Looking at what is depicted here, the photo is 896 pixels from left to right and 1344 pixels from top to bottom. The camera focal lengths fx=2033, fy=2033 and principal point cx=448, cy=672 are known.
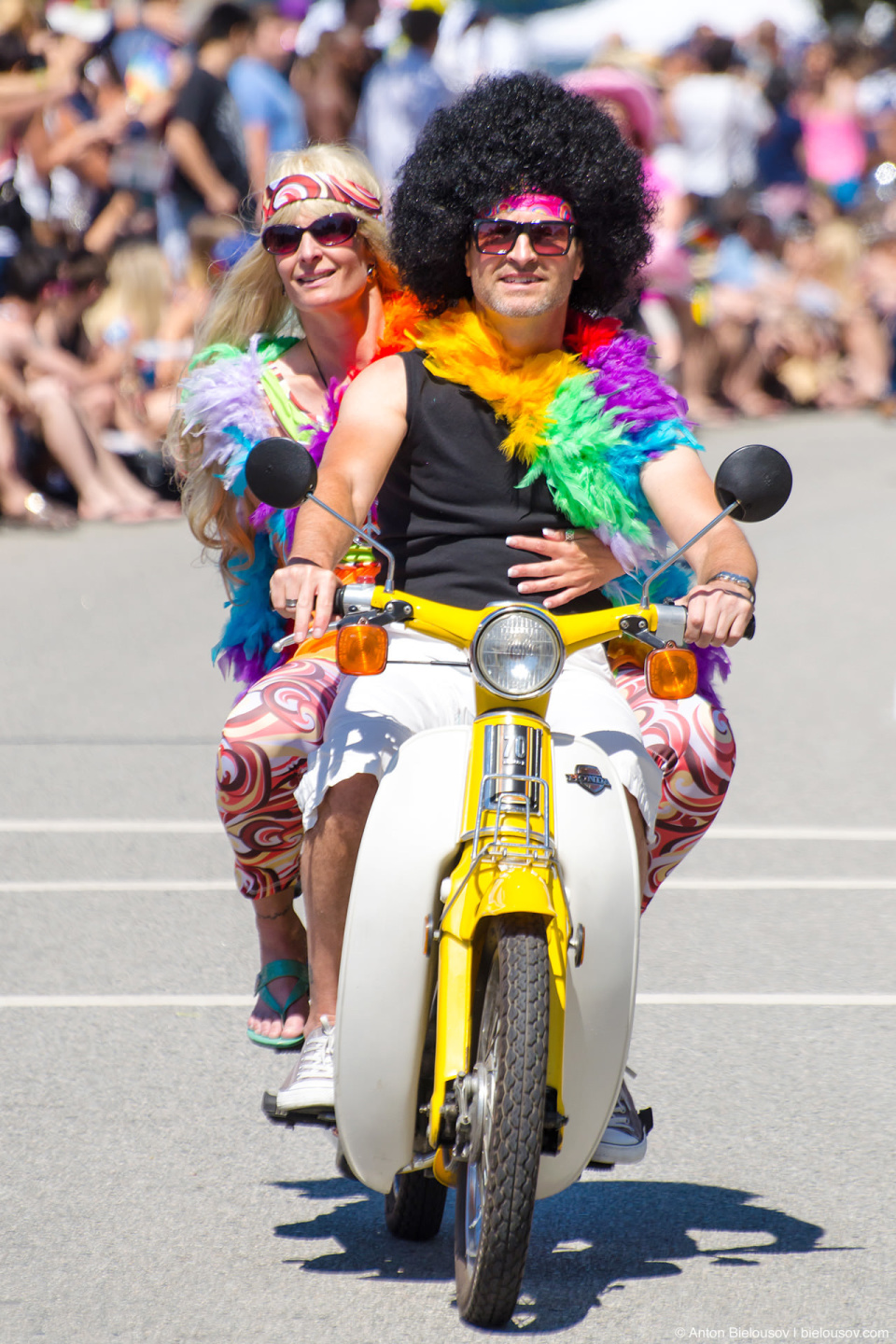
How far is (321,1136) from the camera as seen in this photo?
4055mm

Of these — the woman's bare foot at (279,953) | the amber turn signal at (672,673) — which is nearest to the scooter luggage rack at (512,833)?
the amber turn signal at (672,673)

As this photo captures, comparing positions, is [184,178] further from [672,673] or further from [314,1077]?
[672,673]

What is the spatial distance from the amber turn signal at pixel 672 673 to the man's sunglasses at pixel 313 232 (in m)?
1.55

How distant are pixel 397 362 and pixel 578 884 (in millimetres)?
1206

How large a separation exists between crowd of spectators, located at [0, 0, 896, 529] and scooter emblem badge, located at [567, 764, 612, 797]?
5.91 m

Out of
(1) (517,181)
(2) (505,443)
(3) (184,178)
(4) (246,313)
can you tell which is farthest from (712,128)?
(2) (505,443)

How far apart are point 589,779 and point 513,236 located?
1.14m

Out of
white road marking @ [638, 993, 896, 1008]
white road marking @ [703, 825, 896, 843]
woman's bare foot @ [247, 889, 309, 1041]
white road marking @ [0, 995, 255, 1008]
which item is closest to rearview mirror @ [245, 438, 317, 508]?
woman's bare foot @ [247, 889, 309, 1041]

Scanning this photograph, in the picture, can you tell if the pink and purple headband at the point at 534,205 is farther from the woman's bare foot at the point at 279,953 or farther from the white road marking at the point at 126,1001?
the white road marking at the point at 126,1001

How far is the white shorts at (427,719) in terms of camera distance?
3.29m

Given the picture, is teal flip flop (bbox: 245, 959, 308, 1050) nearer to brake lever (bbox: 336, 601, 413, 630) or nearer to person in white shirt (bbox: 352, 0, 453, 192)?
brake lever (bbox: 336, 601, 413, 630)

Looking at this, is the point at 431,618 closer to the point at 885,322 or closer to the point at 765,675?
the point at 765,675

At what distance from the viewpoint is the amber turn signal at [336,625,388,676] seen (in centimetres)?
310

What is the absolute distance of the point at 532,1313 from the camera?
3170 millimetres
